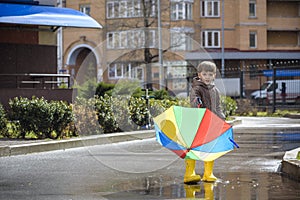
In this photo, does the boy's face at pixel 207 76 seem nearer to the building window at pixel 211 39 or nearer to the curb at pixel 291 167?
the curb at pixel 291 167

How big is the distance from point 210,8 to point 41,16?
143 feet

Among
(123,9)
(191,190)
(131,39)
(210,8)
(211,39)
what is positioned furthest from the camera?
(210,8)

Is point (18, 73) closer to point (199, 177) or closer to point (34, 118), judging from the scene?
point (34, 118)

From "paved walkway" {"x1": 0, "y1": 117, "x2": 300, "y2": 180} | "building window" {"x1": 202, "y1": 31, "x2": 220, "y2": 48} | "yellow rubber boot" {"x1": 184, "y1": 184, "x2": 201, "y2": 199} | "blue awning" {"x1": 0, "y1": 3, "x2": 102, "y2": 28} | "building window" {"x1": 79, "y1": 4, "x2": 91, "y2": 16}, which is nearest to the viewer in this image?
"yellow rubber boot" {"x1": 184, "y1": 184, "x2": 201, "y2": 199}

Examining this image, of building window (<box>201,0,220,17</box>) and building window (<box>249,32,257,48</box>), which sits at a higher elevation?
building window (<box>201,0,220,17</box>)

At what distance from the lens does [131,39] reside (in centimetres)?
4766

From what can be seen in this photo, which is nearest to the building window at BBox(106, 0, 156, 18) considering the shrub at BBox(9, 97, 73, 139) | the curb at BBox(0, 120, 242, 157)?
the curb at BBox(0, 120, 242, 157)

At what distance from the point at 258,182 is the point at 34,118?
25.0 feet

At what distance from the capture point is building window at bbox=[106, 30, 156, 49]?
151 feet

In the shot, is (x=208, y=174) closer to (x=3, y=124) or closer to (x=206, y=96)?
(x=206, y=96)

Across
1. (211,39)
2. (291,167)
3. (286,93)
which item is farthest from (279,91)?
(291,167)

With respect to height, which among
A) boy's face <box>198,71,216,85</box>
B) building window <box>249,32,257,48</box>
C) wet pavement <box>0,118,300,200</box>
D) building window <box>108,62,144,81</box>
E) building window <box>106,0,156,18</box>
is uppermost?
building window <box>106,0,156,18</box>

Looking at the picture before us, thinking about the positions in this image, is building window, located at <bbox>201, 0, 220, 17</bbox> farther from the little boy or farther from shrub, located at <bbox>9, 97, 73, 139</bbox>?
the little boy

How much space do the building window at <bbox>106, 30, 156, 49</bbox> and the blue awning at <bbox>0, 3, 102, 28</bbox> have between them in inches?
735
